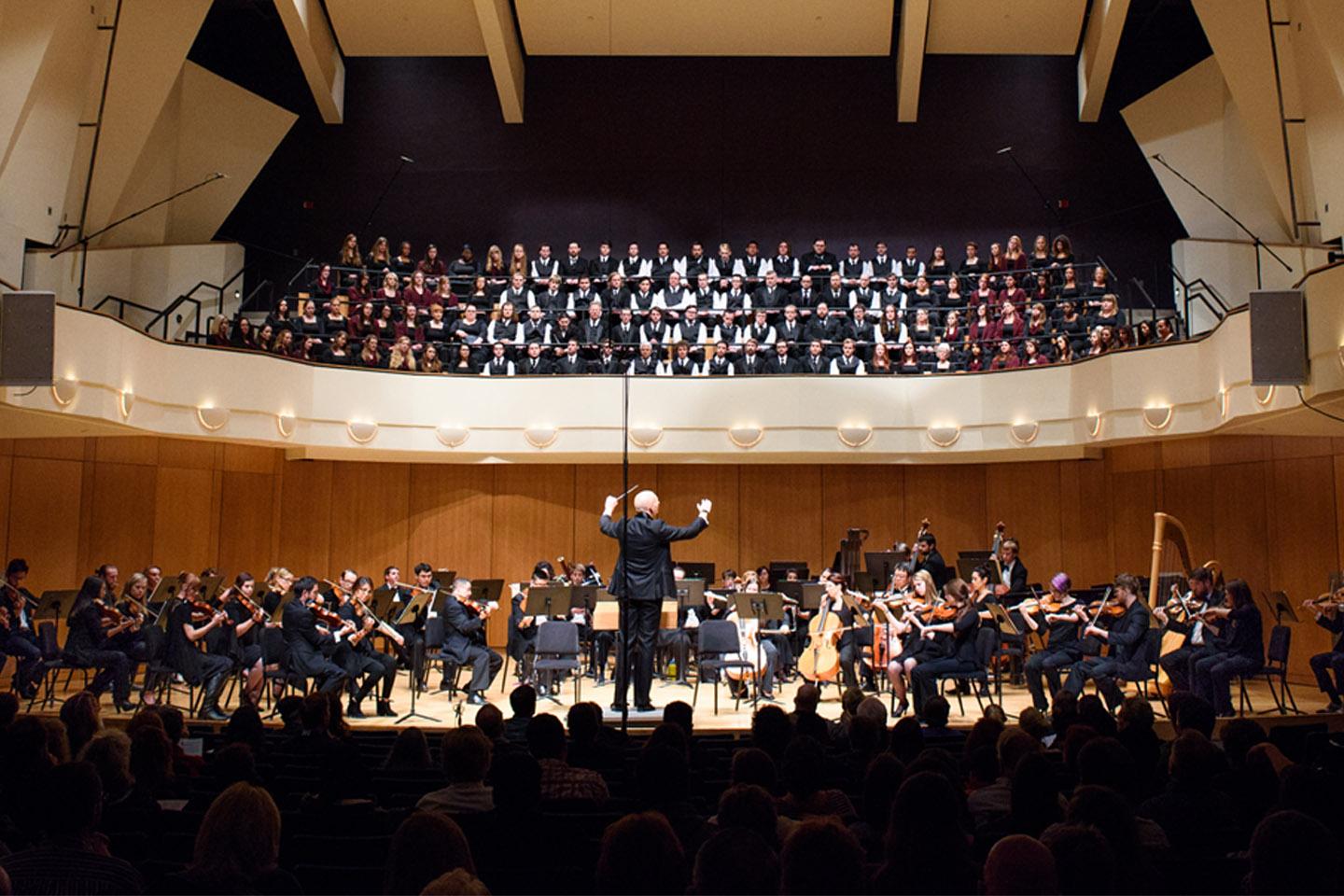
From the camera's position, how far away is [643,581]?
8.66m

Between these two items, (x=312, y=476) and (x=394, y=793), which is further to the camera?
(x=312, y=476)

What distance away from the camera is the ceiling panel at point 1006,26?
1731 centimetres

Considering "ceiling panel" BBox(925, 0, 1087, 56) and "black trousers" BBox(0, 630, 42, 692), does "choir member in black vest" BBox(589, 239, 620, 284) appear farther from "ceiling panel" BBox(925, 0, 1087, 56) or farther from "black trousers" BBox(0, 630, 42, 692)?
"black trousers" BBox(0, 630, 42, 692)

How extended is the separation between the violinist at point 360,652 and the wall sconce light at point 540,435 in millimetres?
4565

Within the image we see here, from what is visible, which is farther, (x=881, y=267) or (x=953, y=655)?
(x=881, y=267)

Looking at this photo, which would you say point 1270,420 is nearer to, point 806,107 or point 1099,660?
point 1099,660

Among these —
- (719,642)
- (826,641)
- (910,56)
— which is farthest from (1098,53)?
(719,642)

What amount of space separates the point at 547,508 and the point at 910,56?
828 cm

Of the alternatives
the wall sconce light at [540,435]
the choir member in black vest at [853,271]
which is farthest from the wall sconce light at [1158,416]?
the wall sconce light at [540,435]

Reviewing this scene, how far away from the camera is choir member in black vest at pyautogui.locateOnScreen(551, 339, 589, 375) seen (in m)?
14.6

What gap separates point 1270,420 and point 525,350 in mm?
8230

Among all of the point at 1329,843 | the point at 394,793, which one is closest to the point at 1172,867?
the point at 1329,843

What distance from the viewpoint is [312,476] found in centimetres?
1598

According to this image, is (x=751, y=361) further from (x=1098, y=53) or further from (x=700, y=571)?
(x=1098, y=53)
